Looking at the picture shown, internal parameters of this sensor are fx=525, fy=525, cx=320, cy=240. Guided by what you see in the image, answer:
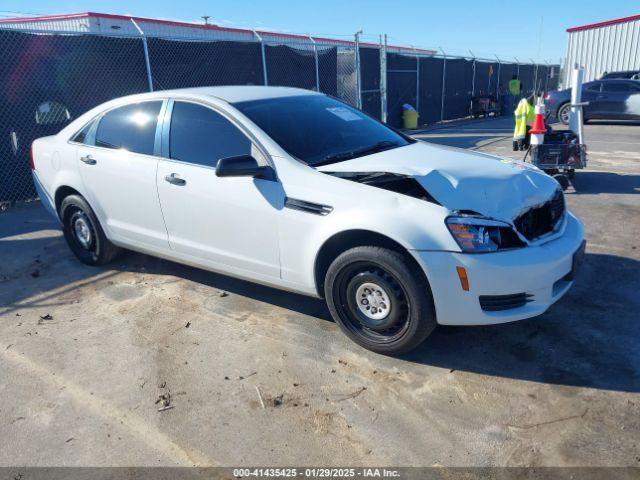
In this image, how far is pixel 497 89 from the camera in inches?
949

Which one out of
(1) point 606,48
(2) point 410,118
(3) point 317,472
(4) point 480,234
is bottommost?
(3) point 317,472

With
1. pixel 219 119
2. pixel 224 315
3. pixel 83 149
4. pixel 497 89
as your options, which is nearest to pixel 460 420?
pixel 224 315

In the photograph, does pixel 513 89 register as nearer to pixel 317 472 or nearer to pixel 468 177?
pixel 468 177

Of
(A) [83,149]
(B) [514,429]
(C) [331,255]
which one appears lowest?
(B) [514,429]

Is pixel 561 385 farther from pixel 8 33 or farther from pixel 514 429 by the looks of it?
pixel 8 33

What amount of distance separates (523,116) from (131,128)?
6.83 metres

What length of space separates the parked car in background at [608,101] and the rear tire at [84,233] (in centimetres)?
1574

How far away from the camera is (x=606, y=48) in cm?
2581

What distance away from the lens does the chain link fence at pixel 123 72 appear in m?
8.15

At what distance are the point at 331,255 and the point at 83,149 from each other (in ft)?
9.51

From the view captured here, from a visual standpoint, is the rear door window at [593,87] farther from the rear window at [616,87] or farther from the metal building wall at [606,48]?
the metal building wall at [606,48]

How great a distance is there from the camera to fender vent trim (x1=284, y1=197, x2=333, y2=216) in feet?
11.3

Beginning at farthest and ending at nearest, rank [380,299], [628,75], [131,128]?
1. [628,75]
2. [131,128]
3. [380,299]

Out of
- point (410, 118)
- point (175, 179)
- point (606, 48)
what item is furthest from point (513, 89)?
point (175, 179)
